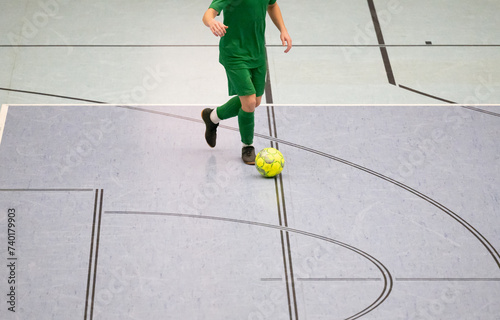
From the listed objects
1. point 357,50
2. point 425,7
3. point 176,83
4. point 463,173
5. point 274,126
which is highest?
point 425,7

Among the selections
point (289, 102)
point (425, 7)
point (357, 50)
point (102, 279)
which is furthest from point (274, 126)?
point (425, 7)

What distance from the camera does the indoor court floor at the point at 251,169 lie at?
383 centimetres

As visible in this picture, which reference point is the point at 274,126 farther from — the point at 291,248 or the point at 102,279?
the point at 102,279

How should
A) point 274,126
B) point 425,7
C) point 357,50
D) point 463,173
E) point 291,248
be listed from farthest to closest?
point 425,7, point 357,50, point 274,126, point 463,173, point 291,248

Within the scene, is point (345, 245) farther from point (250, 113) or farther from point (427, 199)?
point (250, 113)

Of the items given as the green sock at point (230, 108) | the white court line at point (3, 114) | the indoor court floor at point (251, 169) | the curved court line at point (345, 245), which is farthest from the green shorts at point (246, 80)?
the white court line at point (3, 114)

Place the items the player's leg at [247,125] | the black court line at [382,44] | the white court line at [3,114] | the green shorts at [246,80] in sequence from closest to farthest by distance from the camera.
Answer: the green shorts at [246,80] < the player's leg at [247,125] < the white court line at [3,114] < the black court line at [382,44]

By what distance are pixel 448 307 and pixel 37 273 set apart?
2.28 meters

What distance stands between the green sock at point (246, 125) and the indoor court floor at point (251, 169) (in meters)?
0.19

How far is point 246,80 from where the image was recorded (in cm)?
427

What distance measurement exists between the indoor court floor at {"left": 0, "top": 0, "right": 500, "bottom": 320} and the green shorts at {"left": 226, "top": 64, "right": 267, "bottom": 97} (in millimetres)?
572

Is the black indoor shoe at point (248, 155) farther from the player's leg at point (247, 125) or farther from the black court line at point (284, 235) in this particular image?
the black court line at point (284, 235)

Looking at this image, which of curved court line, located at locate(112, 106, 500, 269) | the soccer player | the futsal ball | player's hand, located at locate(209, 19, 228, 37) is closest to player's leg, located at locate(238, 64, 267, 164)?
the soccer player

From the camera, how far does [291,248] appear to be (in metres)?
4.07
